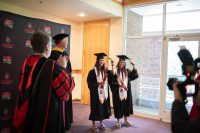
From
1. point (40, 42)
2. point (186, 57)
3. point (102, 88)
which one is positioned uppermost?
point (40, 42)

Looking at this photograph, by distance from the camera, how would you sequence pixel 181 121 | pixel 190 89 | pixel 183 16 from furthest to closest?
pixel 183 16 → pixel 190 89 → pixel 181 121

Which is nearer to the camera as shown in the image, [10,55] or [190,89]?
[190,89]

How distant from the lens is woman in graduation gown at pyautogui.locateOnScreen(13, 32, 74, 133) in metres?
1.71

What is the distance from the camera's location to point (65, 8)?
4629mm

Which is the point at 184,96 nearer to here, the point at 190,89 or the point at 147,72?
the point at 190,89

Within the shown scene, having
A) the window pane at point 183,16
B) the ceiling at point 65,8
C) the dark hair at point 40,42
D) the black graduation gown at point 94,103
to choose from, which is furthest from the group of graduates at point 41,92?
the window pane at point 183,16

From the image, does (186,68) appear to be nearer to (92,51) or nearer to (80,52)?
(92,51)

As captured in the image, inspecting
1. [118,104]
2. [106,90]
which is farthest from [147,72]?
[106,90]

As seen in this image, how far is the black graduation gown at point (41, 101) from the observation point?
1.71 meters

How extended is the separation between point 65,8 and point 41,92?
3347 millimetres

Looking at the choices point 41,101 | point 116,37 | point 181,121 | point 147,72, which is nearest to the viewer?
point 181,121

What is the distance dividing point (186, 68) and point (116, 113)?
306 cm

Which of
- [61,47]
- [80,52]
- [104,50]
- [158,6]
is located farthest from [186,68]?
[80,52]

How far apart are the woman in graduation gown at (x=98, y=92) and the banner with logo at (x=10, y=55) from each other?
136cm
